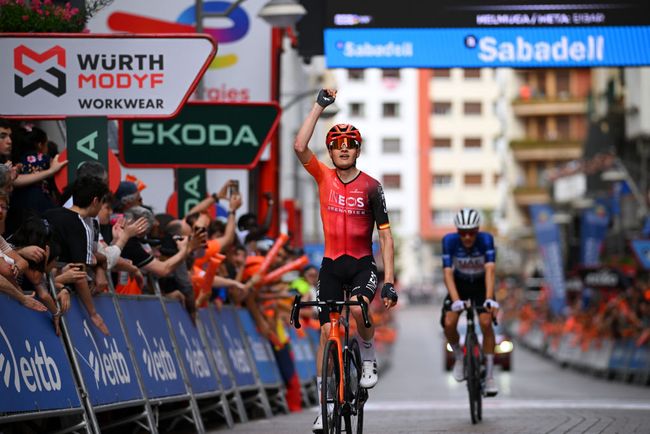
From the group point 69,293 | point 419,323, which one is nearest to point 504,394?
point 69,293

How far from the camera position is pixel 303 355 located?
23.5 metres

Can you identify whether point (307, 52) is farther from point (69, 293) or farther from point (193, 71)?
point (69, 293)

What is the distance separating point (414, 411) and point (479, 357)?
2.90 meters

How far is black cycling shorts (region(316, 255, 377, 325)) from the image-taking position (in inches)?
457

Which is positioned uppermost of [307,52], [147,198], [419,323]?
[307,52]

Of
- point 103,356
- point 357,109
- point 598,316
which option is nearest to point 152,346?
point 103,356

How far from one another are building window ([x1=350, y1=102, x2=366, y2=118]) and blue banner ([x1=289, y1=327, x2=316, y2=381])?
112431 millimetres

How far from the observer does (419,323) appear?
322 feet

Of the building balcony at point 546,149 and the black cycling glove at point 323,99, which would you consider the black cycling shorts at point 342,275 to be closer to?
the black cycling glove at point 323,99

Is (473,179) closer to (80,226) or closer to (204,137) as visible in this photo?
(204,137)

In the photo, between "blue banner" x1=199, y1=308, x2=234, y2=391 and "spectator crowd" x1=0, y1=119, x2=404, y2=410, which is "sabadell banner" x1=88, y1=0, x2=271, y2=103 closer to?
"spectator crowd" x1=0, y1=119, x2=404, y2=410

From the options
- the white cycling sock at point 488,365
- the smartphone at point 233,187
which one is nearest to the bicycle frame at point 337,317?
the white cycling sock at point 488,365

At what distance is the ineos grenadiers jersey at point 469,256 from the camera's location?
1645 centimetres

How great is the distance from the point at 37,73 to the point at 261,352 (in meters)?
6.05
